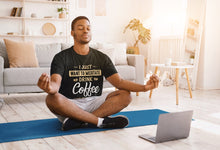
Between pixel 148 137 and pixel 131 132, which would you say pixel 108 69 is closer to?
pixel 131 132

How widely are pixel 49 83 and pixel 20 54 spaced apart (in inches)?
84.1

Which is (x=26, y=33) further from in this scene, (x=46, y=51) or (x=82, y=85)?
(x=82, y=85)

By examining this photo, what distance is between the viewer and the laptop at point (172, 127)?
1.92 metres

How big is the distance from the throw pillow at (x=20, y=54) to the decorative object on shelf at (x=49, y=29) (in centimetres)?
248

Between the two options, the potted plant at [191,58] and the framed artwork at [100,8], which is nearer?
the potted plant at [191,58]

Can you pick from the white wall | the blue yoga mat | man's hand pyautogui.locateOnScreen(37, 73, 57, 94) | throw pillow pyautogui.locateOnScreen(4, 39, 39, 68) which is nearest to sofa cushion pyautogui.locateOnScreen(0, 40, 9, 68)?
throw pillow pyautogui.locateOnScreen(4, 39, 39, 68)

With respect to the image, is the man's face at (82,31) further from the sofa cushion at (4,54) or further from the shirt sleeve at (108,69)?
the sofa cushion at (4,54)

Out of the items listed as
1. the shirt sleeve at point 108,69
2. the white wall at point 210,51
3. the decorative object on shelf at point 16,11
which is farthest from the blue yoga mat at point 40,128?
the decorative object on shelf at point 16,11

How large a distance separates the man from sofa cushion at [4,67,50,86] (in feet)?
4.18

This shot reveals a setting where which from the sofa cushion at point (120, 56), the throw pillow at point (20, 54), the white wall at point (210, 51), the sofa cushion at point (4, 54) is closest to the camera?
the throw pillow at point (20, 54)

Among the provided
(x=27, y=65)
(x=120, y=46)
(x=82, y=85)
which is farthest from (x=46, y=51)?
(x=82, y=85)

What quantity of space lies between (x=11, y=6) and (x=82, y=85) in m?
4.40

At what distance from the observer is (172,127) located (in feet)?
6.55

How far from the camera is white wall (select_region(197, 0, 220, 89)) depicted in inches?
187
